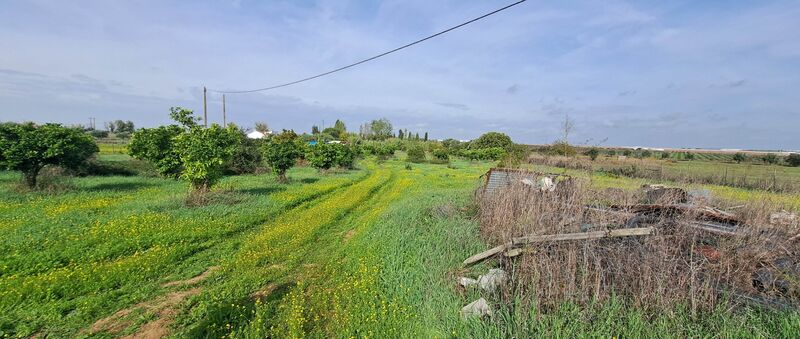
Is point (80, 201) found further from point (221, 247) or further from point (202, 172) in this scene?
point (221, 247)

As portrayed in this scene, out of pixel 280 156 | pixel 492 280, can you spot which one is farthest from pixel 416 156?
pixel 492 280

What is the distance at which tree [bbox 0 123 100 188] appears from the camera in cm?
1255

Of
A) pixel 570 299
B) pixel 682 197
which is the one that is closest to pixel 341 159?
pixel 682 197

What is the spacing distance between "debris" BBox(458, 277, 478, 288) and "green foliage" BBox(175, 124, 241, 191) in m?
11.1

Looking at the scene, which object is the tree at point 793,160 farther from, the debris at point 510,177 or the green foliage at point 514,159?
the debris at point 510,177

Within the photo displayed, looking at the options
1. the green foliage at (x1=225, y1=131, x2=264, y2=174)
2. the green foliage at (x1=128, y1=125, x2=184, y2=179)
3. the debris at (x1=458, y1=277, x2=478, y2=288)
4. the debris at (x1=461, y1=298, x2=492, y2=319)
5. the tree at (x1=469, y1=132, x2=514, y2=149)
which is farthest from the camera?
the tree at (x1=469, y1=132, x2=514, y2=149)

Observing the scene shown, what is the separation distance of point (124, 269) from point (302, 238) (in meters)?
3.57

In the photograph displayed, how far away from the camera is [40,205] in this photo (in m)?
11.0

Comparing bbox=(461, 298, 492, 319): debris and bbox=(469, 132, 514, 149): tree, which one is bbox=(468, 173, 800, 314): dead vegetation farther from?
bbox=(469, 132, 514, 149): tree

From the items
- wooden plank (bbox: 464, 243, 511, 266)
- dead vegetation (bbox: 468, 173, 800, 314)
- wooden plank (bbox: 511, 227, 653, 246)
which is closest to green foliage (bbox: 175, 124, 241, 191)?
wooden plank (bbox: 464, 243, 511, 266)

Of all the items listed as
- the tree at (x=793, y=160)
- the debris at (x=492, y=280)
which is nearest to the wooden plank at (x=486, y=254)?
the debris at (x=492, y=280)

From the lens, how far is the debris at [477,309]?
4215 mm

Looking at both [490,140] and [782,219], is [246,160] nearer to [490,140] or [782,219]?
[782,219]

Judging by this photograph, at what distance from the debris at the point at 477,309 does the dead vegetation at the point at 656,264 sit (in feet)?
1.60
